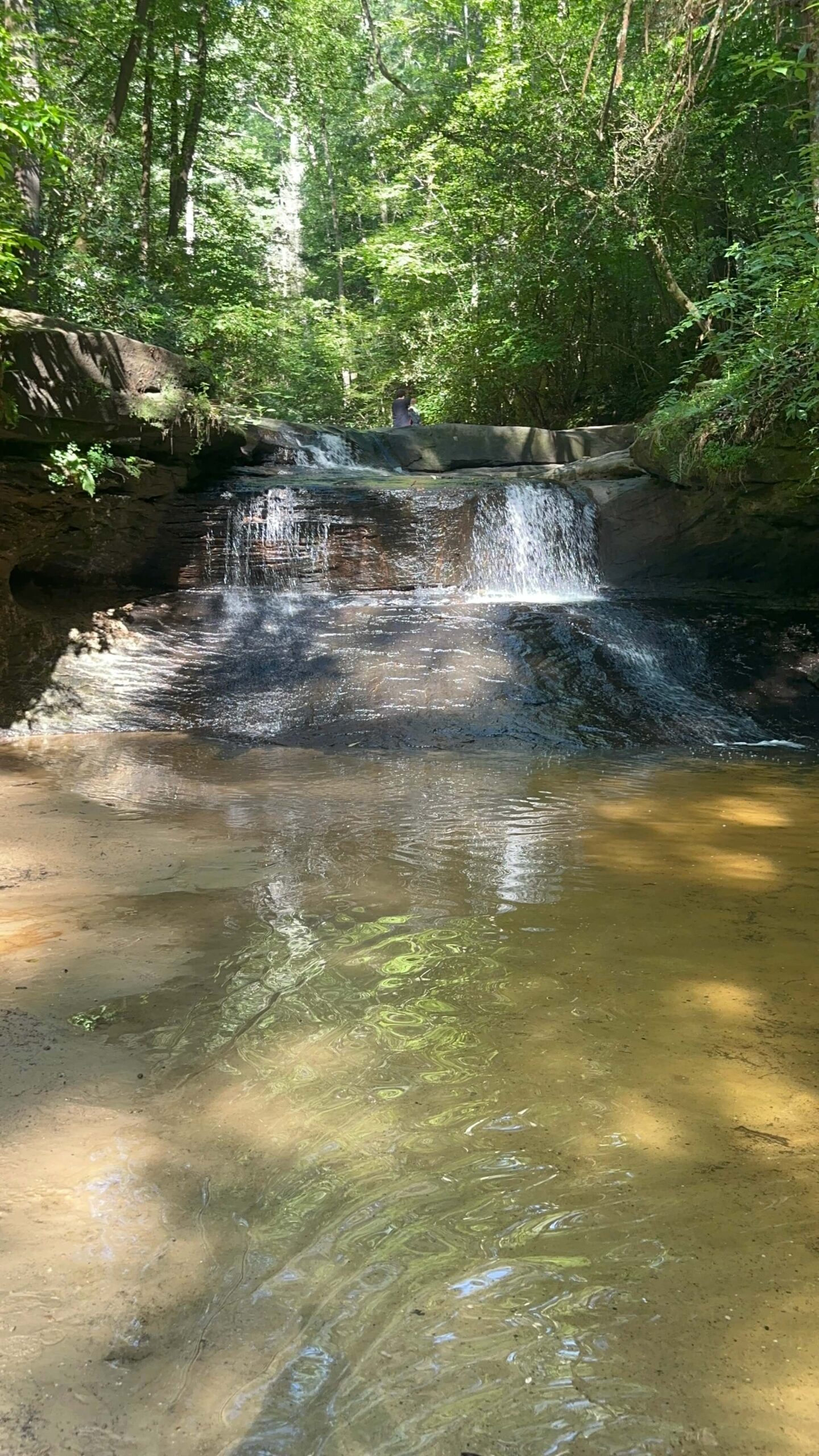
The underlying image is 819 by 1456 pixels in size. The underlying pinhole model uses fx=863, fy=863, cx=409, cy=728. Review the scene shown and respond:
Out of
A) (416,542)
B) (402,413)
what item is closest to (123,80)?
(402,413)

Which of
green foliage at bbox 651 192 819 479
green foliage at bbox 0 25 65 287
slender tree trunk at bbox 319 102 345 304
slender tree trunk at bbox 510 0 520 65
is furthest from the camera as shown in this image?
slender tree trunk at bbox 319 102 345 304

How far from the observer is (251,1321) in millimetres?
1359

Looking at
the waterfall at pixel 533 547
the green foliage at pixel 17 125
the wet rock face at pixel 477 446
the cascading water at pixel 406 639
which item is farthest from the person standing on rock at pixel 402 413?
the green foliage at pixel 17 125

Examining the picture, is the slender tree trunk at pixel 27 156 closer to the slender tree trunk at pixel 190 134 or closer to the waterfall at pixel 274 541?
the waterfall at pixel 274 541

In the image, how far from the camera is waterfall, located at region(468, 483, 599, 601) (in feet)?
32.9

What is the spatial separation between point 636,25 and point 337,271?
16.5 metres

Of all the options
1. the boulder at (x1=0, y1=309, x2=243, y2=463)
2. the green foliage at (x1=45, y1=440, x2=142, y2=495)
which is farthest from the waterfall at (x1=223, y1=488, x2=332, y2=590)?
the green foliage at (x1=45, y1=440, x2=142, y2=495)

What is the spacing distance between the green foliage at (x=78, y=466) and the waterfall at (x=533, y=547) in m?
4.15

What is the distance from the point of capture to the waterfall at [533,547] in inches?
395

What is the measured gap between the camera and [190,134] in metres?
13.8

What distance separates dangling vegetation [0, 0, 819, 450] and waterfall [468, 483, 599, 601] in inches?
63.3

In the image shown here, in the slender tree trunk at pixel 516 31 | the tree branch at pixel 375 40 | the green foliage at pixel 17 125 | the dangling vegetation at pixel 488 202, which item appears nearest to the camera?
the green foliage at pixel 17 125

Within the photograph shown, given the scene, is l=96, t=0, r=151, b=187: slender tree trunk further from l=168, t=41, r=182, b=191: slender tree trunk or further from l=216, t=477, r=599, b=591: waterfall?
l=216, t=477, r=599, b=591: waterfall

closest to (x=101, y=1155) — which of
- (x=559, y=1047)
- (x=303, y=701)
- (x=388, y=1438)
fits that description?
(x=388, y=1438)
